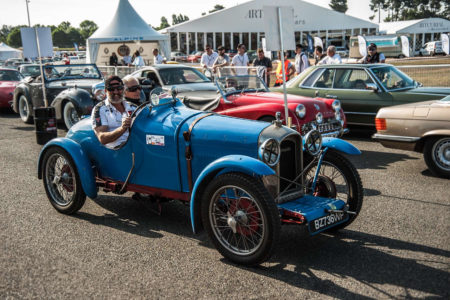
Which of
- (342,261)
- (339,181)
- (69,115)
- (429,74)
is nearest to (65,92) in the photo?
(69,115)

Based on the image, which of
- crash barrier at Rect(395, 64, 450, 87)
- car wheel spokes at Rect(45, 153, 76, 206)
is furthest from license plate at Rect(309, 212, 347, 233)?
crash barrier at Rect(395, 64, 450, 87)

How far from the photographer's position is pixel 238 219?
368cm

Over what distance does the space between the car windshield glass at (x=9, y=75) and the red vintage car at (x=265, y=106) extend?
30.4 ft

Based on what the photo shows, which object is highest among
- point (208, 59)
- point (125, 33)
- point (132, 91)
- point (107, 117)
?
point (125, 33)

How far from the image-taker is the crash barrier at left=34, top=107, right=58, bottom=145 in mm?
9352

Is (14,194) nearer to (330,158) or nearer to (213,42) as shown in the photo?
(330,158)

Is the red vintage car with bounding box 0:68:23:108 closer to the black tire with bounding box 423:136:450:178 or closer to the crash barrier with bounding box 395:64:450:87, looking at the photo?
the crash barrier with bounding box 395:64:450:87

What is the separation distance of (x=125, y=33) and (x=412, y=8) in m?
114

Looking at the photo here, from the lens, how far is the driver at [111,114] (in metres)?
4.68

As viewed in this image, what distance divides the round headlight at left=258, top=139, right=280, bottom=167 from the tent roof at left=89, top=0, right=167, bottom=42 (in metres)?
22.6

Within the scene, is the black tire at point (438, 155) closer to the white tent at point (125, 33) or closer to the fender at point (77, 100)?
the fender at point (77, 100)

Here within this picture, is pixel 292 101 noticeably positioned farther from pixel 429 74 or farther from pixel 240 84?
pixel 429 74

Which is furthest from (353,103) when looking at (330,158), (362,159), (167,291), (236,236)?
(167,291)

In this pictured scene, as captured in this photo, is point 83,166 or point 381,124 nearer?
point 83,166
